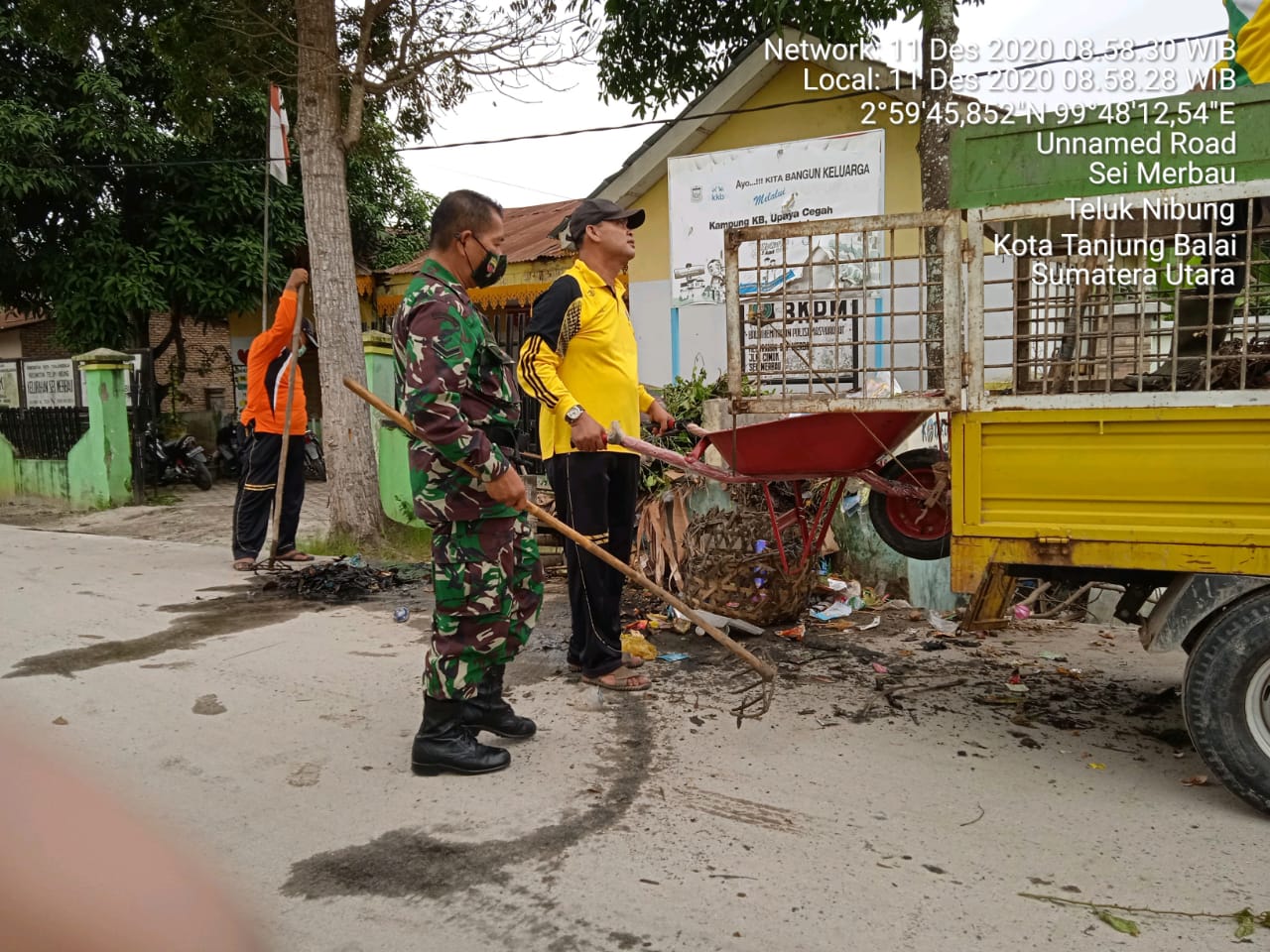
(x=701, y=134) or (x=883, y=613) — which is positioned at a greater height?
(x=701, y=134)

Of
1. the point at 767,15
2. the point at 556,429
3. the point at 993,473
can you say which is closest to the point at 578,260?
the point at 556,429

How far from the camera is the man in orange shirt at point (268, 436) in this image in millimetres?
6820

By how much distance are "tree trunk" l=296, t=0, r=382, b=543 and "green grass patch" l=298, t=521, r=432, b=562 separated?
0.26 ft

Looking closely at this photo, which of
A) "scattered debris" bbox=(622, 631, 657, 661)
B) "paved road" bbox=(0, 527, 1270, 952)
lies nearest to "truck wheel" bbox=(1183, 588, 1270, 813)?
"paved road" bbox=(0, 527, 1270, 952)

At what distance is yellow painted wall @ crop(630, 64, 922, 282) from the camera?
876cm

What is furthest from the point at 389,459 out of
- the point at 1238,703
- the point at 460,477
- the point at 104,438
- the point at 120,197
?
the point at 120,197

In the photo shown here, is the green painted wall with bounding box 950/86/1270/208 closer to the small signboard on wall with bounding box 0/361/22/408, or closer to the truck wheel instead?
the truck wheel

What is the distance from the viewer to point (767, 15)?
7531 mm

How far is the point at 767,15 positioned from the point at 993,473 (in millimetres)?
5793

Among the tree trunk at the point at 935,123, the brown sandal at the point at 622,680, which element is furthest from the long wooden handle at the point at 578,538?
the tree trunk at the point at 935,123

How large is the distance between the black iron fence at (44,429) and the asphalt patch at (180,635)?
21.0ft

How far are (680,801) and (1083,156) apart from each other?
2.42m

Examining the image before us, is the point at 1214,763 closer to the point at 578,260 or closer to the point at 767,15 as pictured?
the point at 578,260

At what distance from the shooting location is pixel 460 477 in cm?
310
